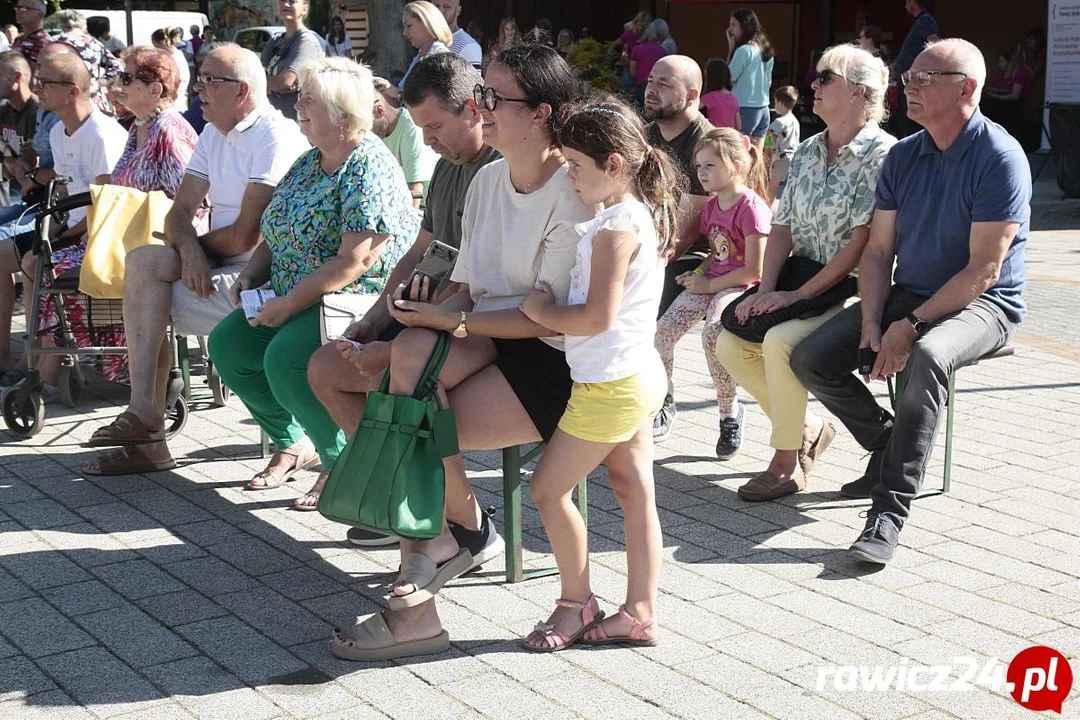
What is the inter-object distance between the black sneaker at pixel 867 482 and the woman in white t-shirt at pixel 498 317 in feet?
5.27

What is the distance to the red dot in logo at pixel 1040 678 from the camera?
320cm

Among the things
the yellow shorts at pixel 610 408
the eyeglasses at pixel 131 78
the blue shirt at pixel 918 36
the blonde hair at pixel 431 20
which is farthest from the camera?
the blue shirt at pixel 918 36

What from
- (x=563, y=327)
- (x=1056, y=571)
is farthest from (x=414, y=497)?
(x=1056, y=571)

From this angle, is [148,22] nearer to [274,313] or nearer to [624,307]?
[274,313]

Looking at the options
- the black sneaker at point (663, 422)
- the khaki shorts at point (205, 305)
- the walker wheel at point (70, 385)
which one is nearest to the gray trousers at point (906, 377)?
the black sneaker at point (663, 422)

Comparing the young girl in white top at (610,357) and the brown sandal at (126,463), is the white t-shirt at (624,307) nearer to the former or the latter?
the young girl in white top at (610,357)

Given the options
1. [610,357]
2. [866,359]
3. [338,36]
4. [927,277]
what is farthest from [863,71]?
[338,36]

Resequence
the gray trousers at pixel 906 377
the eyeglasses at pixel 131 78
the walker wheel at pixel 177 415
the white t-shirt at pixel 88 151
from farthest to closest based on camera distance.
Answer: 1. the white t-shirt at pixel 88 151
2. the eyeglasses at pixel 131 78
3. the walker wheel at pixel 177 415
4. the gray trousers at pixel 906 377

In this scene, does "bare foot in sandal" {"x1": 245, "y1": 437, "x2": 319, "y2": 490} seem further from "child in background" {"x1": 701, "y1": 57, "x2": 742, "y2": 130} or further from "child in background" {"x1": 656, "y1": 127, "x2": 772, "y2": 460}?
"child in background" {"x1": 701, "y1": 57, "x2": 742, "y2": 130}

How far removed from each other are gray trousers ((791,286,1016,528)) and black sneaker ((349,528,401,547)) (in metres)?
1.56

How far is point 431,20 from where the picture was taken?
7891 mm

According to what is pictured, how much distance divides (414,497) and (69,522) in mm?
1868

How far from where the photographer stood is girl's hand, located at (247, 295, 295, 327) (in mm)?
4645

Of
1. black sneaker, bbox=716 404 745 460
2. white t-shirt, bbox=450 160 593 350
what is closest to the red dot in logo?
white t-shirt, bbox=450 160 593 350
